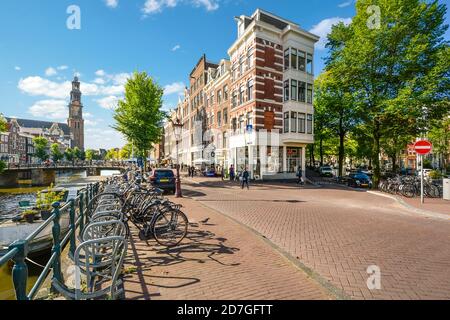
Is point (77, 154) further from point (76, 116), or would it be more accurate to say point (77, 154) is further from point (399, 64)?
point (399, 64)

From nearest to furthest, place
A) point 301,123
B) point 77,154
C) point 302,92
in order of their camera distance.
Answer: point 301,123 → point 302,92 → point 77,154

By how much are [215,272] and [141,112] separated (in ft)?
77.5

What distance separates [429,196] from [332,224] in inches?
426

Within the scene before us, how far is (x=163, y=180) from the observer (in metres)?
16.0

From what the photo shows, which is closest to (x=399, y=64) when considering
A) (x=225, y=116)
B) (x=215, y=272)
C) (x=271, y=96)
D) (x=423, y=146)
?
(x=423, y=146)

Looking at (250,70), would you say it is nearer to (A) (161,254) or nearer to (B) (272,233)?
(B) (272,233)

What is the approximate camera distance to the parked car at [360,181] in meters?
21.0

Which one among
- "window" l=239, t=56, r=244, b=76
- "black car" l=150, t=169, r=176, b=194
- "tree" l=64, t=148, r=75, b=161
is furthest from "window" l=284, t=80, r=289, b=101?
"tree" l=64, t=148, r=75, b=161

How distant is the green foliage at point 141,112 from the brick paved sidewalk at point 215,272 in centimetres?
2093

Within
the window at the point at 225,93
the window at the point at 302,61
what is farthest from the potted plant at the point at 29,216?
the window at the point at 302,61

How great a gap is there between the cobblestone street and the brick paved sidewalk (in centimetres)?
51

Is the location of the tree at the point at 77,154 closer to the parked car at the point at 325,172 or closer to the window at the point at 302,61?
the parked car at the point at 325,172

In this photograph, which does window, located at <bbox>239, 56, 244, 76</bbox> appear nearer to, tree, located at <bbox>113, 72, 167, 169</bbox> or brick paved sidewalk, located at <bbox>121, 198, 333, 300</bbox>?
tree, located at <bbox>113, 72, 167, 169</bbox>
